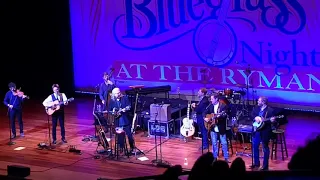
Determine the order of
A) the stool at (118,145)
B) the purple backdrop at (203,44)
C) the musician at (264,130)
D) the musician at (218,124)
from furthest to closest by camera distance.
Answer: the purple backdrop at (203,44)
the stool at (118,145)
the musician at (218,124)
the musician at (264,130)

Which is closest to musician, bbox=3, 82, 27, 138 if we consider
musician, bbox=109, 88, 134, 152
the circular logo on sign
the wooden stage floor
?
the wooden stage floor

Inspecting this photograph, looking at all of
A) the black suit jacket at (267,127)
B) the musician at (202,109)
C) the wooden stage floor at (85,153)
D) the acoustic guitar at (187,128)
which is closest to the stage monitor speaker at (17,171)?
the wooden stage floor at (85,153)

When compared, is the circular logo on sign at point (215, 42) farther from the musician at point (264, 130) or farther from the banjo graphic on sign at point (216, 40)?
the musician at point (264, 130)

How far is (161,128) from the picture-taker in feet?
50.0

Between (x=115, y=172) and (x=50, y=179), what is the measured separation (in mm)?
1593

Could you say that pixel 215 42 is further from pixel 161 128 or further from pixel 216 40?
pixel 161 128

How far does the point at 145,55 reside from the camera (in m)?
18.9

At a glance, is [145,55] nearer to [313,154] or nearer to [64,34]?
[64,34]

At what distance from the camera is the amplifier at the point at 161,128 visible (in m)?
15.1

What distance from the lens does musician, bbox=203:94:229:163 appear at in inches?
487

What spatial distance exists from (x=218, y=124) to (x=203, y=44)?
19.0 ft

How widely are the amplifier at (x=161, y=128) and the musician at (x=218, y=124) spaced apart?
250cm

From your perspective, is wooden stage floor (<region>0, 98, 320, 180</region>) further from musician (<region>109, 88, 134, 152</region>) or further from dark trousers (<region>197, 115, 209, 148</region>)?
musician (<region>109, 88, 134, 152</region>)

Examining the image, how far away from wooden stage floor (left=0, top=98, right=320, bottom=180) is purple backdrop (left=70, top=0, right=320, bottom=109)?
63.9 inches
